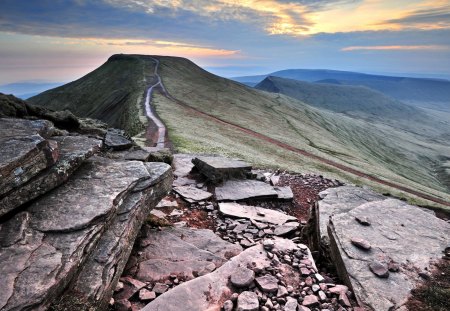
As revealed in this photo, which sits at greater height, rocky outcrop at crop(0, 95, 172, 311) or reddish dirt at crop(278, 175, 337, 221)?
rocky outcrop at crop(0, 95, 172, 311)

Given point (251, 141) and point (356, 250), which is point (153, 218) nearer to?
point (356, 250)

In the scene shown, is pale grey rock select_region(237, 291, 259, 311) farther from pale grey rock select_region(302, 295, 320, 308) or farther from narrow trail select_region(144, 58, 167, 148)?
narrow trail select_region(144, 58, 167, 148)

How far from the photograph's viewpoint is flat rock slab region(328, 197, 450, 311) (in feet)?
31.1

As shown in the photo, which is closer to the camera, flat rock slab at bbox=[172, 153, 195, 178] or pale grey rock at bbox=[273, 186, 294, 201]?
pale grey rock at bbox=[273, 186, 294, 201]

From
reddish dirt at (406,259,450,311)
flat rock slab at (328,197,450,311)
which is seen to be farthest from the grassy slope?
reddish dirt at (406,259,450,311)

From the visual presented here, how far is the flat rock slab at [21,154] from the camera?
855 centimetres

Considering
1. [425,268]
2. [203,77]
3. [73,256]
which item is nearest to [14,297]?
[73,256]

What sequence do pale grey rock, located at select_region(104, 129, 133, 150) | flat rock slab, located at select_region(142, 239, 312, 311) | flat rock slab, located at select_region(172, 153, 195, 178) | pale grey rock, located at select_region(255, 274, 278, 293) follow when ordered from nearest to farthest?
flat rock slab, located at select_region(142, 239, 312, 311) < pale grey rock, located at select_region(255, 274, 278, 293) < pale grey rock, located at select_region(104, 129, 133, 150) < flat rock slab, located at select_region(172, 153, 195, 178)

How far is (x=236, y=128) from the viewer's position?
79.9 m

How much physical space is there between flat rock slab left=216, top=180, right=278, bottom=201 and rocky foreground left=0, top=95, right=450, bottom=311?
2.92 metres

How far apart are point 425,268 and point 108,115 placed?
101514 mm

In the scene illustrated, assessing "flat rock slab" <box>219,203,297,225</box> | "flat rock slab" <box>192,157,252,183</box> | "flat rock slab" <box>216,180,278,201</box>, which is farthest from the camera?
"flat rock slab" <box>192,157,252,183</box>

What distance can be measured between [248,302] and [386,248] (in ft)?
21.1

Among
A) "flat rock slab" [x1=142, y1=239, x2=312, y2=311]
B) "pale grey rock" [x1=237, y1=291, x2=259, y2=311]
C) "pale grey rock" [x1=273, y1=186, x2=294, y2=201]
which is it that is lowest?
"pale grey rock" [x1=273, y1=186, x2=294, y2=201]
